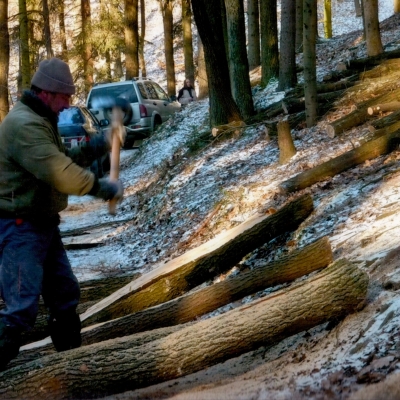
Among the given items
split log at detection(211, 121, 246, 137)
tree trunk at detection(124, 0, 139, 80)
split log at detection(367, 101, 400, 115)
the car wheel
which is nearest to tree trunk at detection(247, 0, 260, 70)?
tree trunk at detection(124, 0, 139, 80)

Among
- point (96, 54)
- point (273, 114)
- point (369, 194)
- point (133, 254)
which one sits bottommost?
point (133, 254)

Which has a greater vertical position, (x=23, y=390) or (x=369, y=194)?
(x=369, y=194)

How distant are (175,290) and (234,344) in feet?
6.58

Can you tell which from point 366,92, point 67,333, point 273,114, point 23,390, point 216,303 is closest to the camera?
point 23,390

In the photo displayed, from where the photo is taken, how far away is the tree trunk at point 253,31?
18.9 meters

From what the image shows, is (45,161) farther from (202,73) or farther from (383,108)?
(202,73)

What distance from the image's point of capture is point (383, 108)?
10.1m

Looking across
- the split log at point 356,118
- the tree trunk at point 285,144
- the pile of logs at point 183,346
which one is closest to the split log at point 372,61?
the split log at point 356,118

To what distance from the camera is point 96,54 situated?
29375 mm

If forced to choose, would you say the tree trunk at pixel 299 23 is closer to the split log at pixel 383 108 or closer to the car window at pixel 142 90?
the car window at pixel 142 90

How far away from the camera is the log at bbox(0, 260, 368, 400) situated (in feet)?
13.6

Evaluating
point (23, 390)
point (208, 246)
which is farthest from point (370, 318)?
point (208, 246)

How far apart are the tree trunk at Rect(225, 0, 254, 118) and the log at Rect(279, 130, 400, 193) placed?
22.0ft

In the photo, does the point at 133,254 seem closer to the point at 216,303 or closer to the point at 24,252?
the point at 216,303
